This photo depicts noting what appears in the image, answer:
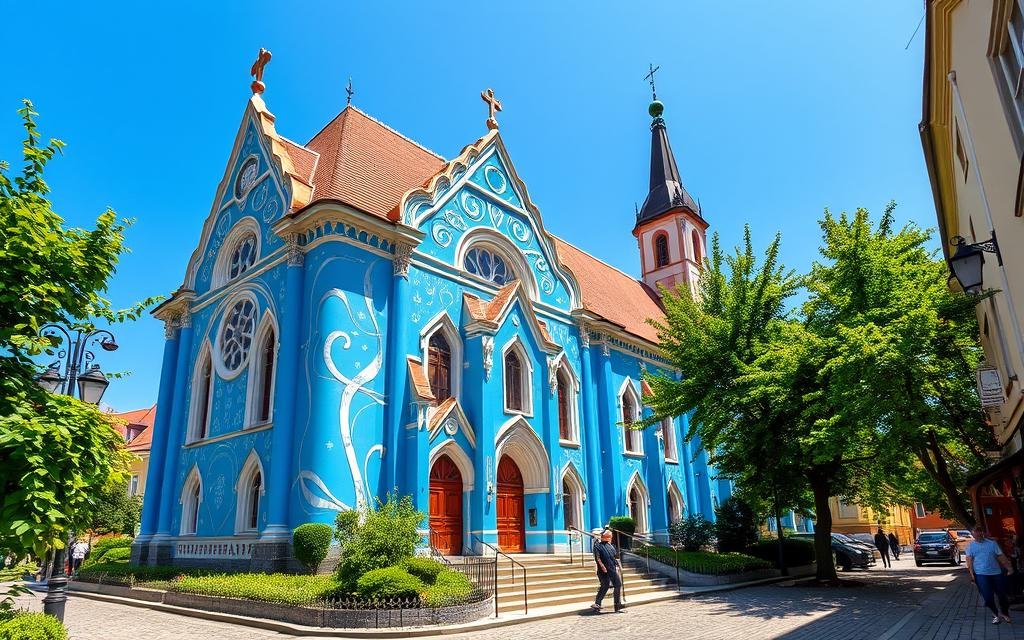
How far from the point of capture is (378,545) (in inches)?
504

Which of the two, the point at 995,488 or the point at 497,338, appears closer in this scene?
the point at 995,488

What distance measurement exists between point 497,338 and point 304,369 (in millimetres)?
6071

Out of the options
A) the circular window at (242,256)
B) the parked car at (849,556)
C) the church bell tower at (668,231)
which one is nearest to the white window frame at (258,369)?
the circular window at (242,256)

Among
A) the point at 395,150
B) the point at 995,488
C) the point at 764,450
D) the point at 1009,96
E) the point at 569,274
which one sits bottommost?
the point at 995,488

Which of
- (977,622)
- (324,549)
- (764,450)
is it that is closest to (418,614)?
(324,549)

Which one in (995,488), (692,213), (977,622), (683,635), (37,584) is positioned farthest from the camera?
(692,213)

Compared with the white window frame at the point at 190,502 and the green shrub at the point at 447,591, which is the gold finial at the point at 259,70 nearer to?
the white window frame at the point at 190,502

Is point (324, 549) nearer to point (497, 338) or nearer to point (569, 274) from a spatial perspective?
point (497, 338)

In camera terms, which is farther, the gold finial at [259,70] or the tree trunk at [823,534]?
the gold finial at [259,70]

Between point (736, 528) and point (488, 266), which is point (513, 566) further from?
point (736, 528)

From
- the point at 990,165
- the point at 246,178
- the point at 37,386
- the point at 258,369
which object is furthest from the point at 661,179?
the point at 37,386

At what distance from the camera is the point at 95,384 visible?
9781 millimetres

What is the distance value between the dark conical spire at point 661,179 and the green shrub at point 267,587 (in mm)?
32351

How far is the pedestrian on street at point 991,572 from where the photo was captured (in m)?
10.8
